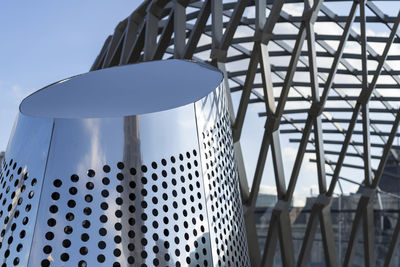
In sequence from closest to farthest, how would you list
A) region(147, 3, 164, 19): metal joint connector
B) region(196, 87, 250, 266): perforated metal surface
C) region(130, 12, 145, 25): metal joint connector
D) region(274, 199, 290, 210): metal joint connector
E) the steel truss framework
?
region(196, 87, 250, 266): perforated metal surface → the steel truss framework → region(274, 199, 290, 210): metal joint connector → region(147, 3, 164, 19): metal joint connector → region(130, 12, 145, 25): metal joint connector

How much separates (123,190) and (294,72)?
15.8 m

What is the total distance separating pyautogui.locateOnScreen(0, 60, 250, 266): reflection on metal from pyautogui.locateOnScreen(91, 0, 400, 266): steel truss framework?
10.5m

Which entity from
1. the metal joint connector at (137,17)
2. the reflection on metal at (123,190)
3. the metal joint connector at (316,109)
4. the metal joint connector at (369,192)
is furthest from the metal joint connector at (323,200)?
the reflection on metal at (123,190)

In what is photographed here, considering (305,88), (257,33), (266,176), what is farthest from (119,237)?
(305,88)

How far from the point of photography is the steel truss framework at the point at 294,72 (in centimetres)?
1556

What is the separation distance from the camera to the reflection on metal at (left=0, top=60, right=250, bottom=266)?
2957mm

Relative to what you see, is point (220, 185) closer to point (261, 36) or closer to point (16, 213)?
point (16, 213)

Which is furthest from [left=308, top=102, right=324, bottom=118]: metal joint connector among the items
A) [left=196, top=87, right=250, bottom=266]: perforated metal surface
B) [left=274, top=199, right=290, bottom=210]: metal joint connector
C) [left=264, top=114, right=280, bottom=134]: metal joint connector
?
[left=196, top=87, right=250, bottom=266]: perforated metal surface

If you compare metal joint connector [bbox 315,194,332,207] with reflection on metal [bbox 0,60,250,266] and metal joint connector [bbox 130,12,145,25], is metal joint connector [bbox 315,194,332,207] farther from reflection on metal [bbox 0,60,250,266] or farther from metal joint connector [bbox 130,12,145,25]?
reflection on metal [bbox 0,60,250,266]

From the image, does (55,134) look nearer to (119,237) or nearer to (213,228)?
(119,237)

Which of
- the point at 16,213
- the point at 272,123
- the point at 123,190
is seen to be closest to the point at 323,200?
the point at 272,123

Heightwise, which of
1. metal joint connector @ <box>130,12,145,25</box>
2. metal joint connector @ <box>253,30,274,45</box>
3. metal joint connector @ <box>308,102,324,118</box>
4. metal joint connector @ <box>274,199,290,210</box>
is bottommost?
metal joint connector @ <box>274,199,290,210</box>

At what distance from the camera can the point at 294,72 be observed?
18.4 m

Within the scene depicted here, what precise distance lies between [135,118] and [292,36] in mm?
23128
